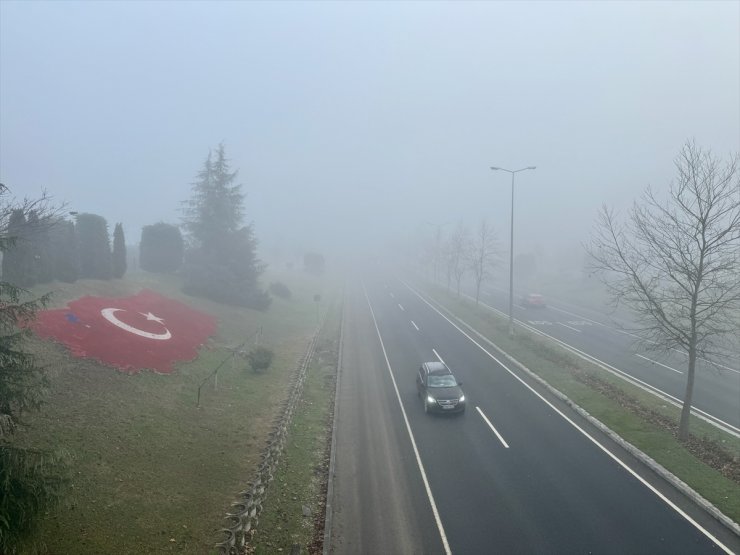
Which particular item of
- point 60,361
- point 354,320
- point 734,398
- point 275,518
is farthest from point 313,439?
point 354,320

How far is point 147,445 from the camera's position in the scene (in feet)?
48.6

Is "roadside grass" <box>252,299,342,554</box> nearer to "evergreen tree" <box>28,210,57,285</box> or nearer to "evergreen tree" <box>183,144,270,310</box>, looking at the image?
"evergreen tree" <box>28,210,57,285</box>

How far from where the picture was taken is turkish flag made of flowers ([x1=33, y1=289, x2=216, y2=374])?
1998 cm

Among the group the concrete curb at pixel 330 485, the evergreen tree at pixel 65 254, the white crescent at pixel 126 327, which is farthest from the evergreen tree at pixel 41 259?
the concrete curb at pixel 330 485

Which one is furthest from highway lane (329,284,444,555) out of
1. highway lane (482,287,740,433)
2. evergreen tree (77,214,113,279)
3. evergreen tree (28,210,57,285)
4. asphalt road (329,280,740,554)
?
evergreen tree (77,214,113,279)

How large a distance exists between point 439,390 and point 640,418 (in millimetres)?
8183

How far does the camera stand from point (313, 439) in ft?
59.9

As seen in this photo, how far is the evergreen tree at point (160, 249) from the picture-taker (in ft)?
137

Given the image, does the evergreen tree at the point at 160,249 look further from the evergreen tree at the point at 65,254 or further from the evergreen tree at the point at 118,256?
the evergreen tree at the point at 65,254

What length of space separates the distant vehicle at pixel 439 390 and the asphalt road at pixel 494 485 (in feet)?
1.54

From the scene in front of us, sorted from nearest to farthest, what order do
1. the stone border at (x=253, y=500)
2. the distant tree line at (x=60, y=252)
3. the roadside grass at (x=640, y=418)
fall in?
1. the stone border at (x=253, y=500)
2. the roadside grass at (x=640, y=418)
3. the distant tree line at (x=60, y=252)

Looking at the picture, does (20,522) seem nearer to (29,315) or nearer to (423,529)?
(29,315)

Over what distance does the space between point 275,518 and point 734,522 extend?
11957 mm

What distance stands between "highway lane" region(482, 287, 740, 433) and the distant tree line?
2938 cm
